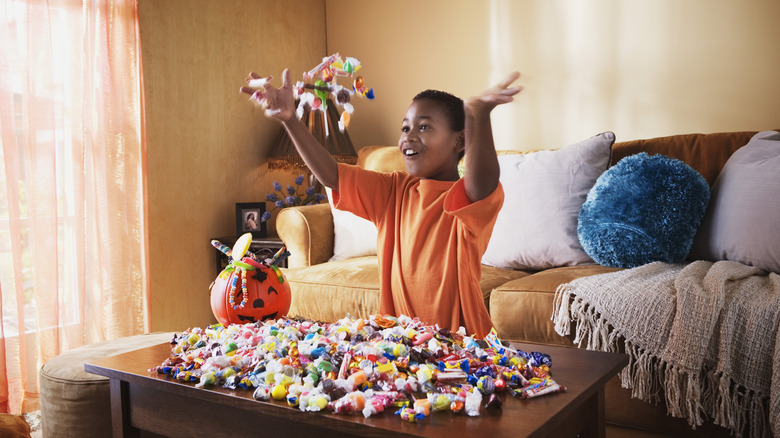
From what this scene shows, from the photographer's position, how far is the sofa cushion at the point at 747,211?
1927mm

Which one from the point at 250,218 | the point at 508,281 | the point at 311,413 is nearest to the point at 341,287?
the point at 508,281

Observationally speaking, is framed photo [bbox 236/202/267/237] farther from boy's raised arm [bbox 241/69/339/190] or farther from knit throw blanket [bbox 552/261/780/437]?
knit throw blanket [bbox 552/261/780/437]

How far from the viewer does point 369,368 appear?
39.1 inches

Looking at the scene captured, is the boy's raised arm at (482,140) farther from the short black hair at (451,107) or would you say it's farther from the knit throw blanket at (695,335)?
the knit throw blanket at (695,335)

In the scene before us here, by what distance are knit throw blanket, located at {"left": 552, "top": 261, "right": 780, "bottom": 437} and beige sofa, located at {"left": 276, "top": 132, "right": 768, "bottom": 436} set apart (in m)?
0.06

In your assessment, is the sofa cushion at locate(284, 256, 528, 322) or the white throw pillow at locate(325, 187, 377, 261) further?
the white throw pillow at locate(325, 187, 377, 261)

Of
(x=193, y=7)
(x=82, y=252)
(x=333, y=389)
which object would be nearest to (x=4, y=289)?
(x=82, y=252)

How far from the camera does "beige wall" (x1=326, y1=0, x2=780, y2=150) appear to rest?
263 centimetres

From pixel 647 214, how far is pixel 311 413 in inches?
61.5

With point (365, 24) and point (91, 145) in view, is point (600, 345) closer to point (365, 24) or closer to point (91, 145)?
point (91, 145)

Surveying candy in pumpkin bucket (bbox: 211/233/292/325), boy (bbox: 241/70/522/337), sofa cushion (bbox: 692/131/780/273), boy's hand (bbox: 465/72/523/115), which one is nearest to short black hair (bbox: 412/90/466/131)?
boy (bbox: 241/70/522/337)

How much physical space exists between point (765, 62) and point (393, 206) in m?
1.80

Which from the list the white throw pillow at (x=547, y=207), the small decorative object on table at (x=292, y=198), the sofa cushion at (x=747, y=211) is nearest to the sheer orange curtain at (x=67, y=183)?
the small decorative object on table at (x=292, y=198)

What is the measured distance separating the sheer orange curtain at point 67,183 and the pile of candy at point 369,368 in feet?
4.70
